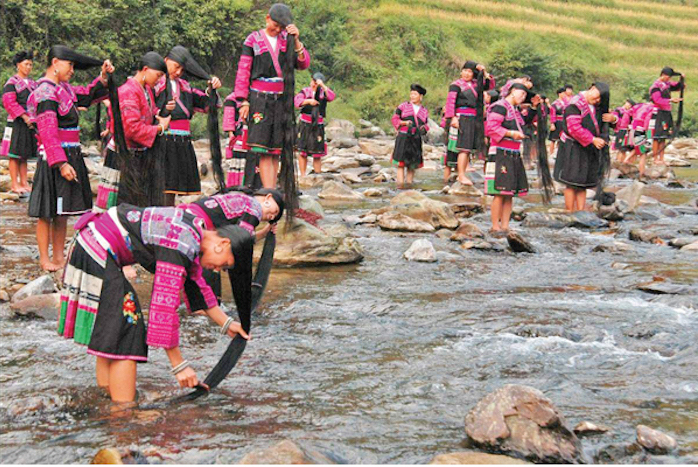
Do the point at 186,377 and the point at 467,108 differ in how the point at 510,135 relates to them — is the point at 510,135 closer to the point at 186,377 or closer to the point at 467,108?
the point at 467,108

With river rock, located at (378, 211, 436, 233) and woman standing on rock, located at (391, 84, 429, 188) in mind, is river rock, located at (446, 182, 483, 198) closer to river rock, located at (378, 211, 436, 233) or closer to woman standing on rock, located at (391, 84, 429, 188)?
woman standing on rock, located at (391, 84, 429, 188)

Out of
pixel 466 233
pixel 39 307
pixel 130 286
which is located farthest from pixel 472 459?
pixel 466 233

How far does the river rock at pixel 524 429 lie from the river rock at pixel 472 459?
15cm

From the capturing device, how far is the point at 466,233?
990 cm

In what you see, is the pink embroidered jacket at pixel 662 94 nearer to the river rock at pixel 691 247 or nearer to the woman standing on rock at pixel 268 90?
the river rock at pixel 691 247

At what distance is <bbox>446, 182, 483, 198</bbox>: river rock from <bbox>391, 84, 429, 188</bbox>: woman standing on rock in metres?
1.19

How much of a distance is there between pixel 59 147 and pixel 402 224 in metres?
4.43

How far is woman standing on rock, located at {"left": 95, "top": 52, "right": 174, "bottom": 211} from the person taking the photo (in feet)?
24.1

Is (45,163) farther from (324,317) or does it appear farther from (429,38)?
(429,38)

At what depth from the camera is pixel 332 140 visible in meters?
24.7

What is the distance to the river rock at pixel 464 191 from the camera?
14219mm

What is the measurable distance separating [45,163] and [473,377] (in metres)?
4.29

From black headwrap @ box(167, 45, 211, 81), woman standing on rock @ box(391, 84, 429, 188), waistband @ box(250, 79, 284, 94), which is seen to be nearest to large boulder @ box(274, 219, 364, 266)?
waistband @ box(250, 79, 284, 94)

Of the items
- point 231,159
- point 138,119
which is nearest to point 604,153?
point 231,159
